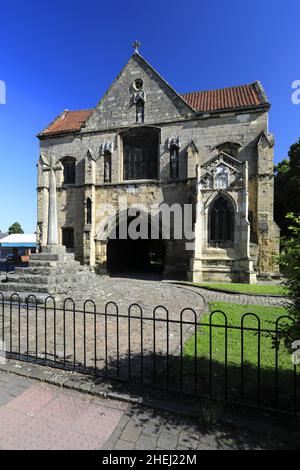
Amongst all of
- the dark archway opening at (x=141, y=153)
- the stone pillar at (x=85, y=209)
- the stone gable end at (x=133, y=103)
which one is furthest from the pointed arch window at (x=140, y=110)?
the stone pillar at (x=85, y=209)

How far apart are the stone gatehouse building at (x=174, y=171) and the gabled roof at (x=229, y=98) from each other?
0.26 feet

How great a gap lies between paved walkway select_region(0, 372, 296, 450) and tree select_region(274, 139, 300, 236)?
20223 mm

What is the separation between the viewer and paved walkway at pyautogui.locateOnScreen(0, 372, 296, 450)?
2338mm

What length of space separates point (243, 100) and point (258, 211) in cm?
760

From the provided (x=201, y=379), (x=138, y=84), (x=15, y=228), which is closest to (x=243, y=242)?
(x=201, y=379)

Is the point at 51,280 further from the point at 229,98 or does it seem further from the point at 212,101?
the point at 229,98

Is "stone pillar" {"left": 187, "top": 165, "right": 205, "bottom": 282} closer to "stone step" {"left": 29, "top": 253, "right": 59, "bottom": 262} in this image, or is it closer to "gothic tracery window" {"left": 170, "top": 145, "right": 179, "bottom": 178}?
"gothic tracery window" {"left": 170, "top": 145, "right": 179, "bottom": 178}

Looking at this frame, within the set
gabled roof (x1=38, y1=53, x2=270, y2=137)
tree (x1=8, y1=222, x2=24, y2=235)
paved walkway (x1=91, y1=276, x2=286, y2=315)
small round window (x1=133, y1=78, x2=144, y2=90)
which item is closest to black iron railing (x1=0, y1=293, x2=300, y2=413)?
paved walkway (x1=91, y1=276, x2=286, y2=315)

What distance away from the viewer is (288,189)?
2048 centimetres

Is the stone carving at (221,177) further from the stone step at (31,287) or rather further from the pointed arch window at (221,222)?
the stone step at (31,287)

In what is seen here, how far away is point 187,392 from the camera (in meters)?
3.15

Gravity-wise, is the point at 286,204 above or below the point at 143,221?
above
